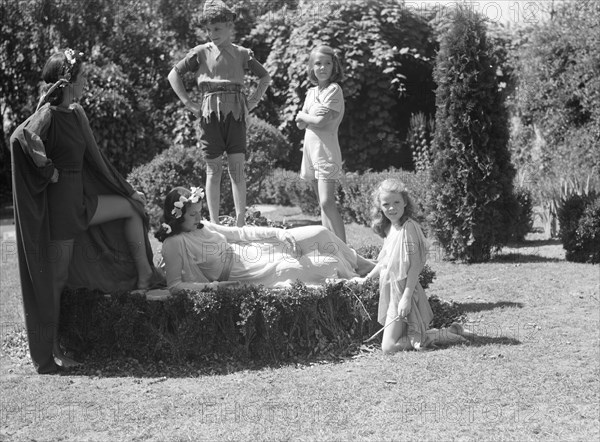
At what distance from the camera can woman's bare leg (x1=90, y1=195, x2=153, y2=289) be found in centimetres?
616

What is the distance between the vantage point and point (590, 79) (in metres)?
12.4

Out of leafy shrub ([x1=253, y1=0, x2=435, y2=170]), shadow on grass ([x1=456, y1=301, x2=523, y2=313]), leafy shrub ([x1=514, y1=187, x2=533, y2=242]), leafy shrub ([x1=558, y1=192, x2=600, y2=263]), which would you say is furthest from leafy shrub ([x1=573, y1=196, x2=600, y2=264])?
leafy shrub ([x1=253, y1=0, x2=435, y2=170])

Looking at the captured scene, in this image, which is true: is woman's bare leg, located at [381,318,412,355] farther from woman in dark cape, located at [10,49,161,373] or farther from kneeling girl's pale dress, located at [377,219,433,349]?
woman in dark cape, located at [10,49,161,373]

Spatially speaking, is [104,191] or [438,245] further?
[438,245]

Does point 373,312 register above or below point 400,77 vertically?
below

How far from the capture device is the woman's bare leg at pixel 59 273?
18.9 feet

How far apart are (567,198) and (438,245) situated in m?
1.69


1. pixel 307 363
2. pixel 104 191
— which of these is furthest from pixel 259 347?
pixel 104 191

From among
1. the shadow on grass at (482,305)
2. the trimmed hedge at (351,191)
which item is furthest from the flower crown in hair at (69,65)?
the trimmed hedge at (351,191)

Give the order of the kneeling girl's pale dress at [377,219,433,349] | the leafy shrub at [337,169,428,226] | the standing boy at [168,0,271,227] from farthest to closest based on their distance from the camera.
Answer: the leafy shrub at [337,169,428,226], the standing boy at [168,0,271,227], the kneeling girl's pale dress at [377,219,433,349]

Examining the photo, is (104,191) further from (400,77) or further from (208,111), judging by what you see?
(400,77)

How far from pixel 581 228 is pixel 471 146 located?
1.58m

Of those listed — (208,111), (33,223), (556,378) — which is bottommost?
(556,378)

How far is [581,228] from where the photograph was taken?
30.4 feet
